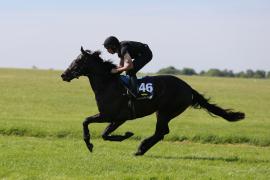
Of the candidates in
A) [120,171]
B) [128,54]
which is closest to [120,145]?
[128,54]

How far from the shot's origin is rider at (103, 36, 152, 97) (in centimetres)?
1373

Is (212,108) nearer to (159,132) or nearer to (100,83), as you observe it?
(159,132)

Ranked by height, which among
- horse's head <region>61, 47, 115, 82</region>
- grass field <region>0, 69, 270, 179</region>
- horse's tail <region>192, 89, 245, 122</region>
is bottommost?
grass field <region>0, 69, 270, 179</region>

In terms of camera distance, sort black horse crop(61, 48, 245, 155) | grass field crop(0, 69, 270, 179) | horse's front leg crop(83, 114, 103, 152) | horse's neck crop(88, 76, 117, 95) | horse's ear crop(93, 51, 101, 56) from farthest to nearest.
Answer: horse's ear crop(93, 51, 101, 56), horse's neck crop(88, 76, 117, 95), black horse crop(61, 48, 245, 155), horse's front leg crop(83, 114, 103, 152), grass field crop(0, 69, 270, 179)

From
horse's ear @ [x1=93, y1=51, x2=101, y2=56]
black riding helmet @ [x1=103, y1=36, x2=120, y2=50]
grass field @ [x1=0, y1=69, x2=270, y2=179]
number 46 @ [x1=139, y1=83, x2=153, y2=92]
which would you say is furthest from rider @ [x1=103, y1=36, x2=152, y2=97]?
grass field @ [x1=0, y1=69, x2=270, y2=179]

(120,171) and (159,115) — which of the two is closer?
(120,171)

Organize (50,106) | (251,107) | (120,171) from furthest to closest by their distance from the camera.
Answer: (251,107) < (50,106) < (120,171)

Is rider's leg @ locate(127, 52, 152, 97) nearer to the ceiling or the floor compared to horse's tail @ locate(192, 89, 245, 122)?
nearer to the ceiling

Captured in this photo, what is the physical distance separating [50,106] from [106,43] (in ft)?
64.5

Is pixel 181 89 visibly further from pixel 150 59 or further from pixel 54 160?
pixel 54 160

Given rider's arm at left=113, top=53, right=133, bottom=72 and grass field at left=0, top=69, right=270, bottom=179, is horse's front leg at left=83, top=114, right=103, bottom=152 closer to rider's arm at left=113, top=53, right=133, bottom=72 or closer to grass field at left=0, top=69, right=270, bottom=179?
grass field at left=0, top=69, right=270, bottom=179

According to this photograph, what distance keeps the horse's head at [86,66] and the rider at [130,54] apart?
1.05ft

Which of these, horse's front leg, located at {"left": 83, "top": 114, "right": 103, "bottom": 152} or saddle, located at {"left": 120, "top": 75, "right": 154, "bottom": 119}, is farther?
saddle, located at {"left": 120, "top": 75, "right": 154, "bottom": 119}

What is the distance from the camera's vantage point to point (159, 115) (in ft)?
48.1
